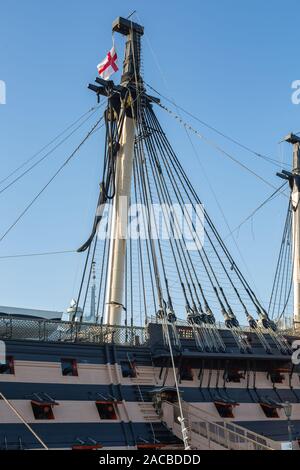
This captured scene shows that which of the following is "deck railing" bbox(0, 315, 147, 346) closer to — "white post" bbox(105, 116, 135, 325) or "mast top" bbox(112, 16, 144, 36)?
"white post" bbox(105, 116, 135, 325)

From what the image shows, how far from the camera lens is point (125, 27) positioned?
35.3 m

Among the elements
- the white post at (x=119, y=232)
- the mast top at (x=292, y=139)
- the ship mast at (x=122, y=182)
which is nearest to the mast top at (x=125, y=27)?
the ship mast at (x=122, y=182)

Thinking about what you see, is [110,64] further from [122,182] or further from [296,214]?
[296,214]

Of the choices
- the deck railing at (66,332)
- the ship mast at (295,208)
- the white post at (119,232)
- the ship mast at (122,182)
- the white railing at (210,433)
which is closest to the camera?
the white railing at (210,433)

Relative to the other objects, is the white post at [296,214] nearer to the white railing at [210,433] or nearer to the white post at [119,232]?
the white post at [119,232]

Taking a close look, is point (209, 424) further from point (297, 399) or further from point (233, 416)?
point (297, 399)

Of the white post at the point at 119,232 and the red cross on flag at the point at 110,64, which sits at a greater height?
the red cross on flag at the point at 110,64

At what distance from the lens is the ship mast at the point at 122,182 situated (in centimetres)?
2969

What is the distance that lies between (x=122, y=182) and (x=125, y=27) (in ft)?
34.3

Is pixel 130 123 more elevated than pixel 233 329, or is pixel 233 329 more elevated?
pixel 130 123

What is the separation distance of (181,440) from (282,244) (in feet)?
101

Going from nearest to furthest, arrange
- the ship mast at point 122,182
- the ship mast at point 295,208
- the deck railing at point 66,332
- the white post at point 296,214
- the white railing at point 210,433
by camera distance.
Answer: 1. the white railing at point 210,433
2. the deck railing at point 66,332
3. the ship mast at point 122,182
4. the white post at point 296,214
5. the ship mast at point 295,208

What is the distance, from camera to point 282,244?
168 feet
